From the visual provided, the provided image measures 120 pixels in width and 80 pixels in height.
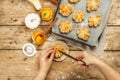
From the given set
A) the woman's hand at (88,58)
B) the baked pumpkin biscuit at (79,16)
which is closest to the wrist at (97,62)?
the woman's hand at (88,58)

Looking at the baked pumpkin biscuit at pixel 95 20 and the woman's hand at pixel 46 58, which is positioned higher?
the baked pumpkin biscuit at pixel 95 20

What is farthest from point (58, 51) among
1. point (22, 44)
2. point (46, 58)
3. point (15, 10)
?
point (15, 10)

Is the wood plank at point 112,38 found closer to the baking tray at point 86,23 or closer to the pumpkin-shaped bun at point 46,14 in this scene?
the baking tray at point 86,23

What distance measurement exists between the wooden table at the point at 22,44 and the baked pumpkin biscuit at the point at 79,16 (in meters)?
0.12

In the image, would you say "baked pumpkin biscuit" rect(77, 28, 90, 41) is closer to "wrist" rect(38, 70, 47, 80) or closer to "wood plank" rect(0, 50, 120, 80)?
"wood plank" rect(0, 50, 120, 80)

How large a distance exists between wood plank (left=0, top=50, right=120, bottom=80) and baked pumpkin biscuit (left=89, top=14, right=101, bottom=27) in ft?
0.50

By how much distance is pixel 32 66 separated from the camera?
5.04 ft

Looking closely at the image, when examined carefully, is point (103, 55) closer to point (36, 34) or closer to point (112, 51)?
point (112, 51)

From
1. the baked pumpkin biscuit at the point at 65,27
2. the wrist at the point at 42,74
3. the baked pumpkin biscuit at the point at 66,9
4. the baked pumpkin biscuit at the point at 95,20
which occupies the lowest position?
the wrist at the point at 42,74

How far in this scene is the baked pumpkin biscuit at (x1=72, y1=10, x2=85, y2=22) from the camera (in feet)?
4.93

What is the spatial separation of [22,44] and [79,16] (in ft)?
1.04

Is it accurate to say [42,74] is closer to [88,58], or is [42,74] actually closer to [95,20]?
[88,58]

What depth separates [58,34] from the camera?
1.52 meters

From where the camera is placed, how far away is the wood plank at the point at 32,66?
1.52m
